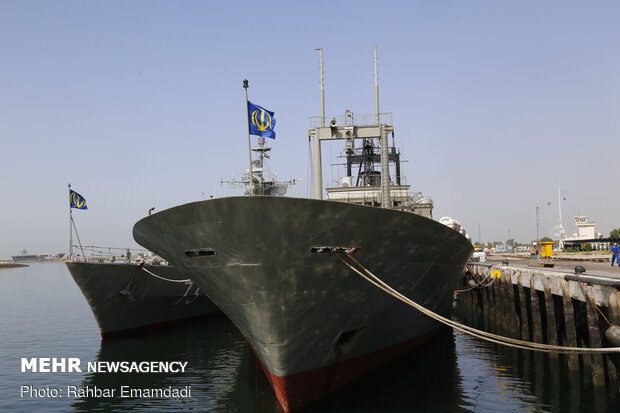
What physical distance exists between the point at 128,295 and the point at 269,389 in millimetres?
8998

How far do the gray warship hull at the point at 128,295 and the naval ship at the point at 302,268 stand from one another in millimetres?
7615

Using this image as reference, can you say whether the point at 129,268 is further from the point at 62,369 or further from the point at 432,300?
the point at 432,300

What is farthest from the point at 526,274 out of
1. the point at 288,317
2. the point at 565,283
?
the point at 288,317

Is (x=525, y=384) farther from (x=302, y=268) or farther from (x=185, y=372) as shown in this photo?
(x=185, y=372)

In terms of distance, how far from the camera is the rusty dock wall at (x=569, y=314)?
935 centimetres

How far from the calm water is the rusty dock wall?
1.75ft

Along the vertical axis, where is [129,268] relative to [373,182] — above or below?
below

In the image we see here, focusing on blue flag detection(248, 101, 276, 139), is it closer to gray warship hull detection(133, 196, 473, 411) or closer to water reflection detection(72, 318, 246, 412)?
gray warship hull detection(133, 196, 473, 411)

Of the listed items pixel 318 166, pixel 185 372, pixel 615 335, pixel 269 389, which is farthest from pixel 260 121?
pixel 615 335

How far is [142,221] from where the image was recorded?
350 inches

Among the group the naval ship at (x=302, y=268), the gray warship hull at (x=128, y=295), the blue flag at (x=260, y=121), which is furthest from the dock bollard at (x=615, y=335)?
the gray warship hull at (x=128, y=295)

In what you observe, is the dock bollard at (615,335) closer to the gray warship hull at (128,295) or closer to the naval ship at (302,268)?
the naval ship at (302,268)

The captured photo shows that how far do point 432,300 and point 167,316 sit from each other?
11.8 m

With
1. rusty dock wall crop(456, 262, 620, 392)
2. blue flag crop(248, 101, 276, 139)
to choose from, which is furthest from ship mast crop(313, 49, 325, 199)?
→ rusty dock wall crop(456, 262, 620, 392)
